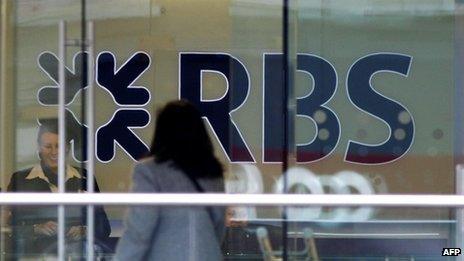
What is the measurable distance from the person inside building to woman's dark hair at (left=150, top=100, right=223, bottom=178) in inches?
A: 18.5

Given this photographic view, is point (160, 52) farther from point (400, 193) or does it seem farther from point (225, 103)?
point (400, 193)

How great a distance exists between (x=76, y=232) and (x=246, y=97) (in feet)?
2.91

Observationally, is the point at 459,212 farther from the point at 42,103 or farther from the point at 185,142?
the point at 42,103

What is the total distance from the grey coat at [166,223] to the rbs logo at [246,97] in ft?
1.47

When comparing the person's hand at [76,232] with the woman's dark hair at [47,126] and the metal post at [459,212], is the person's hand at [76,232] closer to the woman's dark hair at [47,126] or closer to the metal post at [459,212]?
the woman's dark hair at [47,126]

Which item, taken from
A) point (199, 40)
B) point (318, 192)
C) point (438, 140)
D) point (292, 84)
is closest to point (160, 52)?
point (199, 40)

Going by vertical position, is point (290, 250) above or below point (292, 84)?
below

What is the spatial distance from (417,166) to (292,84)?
62 centimetres

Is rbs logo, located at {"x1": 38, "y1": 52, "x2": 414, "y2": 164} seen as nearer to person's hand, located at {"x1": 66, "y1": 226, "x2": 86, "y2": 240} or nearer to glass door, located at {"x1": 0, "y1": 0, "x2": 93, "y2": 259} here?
glass door, located at {"x1": 0, "y1": 0, "x2": 93, "y2": 259}

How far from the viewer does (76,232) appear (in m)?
4.97

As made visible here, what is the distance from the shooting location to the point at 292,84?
16.5ft

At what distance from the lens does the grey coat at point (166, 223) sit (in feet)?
14.6

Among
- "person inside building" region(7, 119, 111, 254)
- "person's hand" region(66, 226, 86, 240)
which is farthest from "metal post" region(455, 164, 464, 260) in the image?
"person's hand" region(66, 226, 86, 240)

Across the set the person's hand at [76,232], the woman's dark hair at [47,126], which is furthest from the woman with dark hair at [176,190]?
the woman's dark hair at [47,126]
